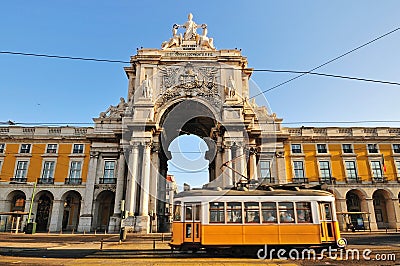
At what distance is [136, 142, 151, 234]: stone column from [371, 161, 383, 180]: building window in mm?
29551

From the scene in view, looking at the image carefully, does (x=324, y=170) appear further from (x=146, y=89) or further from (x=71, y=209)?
(x=71, y=209)

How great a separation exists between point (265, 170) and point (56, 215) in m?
27.6

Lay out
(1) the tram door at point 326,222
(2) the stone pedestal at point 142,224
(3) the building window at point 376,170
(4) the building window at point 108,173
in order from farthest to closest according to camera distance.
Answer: (3) the building window at point 376,170 < (4) the building window at point 108,173 < (2) the stone pedestal at point 142,224 < (1) the tram door at point 326,222

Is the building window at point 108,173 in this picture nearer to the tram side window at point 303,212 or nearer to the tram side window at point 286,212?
the tram side window at point 286,212

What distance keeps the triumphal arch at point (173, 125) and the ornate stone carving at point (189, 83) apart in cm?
12

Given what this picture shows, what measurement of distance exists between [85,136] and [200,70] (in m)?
18.4

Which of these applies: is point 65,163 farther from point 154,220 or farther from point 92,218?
point 154,220

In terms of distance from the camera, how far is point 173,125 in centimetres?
4016

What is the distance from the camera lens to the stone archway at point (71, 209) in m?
40.5

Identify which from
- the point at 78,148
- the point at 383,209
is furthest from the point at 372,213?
the point at 78,148

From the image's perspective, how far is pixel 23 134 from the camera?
41.7m

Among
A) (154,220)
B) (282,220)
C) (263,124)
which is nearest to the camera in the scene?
(282,220)

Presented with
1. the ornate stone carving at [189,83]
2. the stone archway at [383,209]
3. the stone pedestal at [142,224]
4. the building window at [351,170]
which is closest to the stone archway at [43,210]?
the stone pedestal at [142,224]

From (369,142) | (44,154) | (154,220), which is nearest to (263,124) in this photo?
(369,142)
